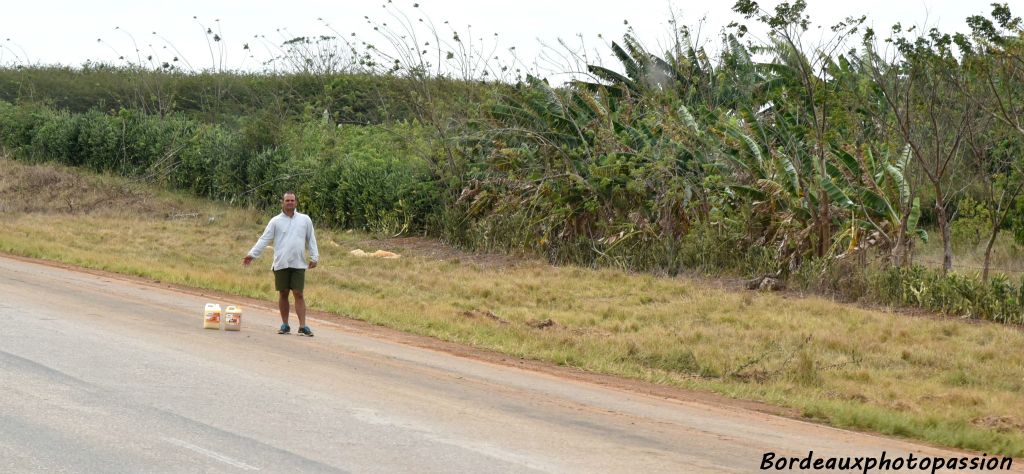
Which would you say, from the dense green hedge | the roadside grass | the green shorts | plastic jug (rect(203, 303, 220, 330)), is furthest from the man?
Answer: the dense green hedge

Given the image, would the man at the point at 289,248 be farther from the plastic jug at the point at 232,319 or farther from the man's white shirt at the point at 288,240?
the plastic jug at the point at 232,319

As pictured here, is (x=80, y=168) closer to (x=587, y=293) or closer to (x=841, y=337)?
(x=587, y=293)

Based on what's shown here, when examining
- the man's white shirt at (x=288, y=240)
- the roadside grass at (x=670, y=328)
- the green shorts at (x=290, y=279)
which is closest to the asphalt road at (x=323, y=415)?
the green shorts at (x=290, y=279)

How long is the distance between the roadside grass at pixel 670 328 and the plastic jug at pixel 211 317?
112 inches

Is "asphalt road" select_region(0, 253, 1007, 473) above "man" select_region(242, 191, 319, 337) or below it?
below

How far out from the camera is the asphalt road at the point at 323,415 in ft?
25.5

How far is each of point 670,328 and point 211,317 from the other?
6.54 meters

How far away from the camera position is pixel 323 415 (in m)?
9.18

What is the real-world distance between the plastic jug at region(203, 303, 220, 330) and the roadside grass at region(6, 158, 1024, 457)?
2857 millimetres

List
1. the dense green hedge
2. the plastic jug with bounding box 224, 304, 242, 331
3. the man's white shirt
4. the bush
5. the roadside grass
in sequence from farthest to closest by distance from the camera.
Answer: the dense green hedge
the bush
the plastic jug with bounding box 224, 304, 242, 331
the man's white shirt
the roadside grass

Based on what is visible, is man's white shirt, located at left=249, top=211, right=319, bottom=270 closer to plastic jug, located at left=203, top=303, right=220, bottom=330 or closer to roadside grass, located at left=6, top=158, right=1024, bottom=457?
plastic jug, located at left=203, top=303, right=220, bottom=330

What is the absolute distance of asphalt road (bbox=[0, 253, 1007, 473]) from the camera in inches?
306

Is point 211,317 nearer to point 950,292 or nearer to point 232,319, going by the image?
point 232,319

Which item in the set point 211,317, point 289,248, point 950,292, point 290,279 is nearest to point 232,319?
point 211,317
